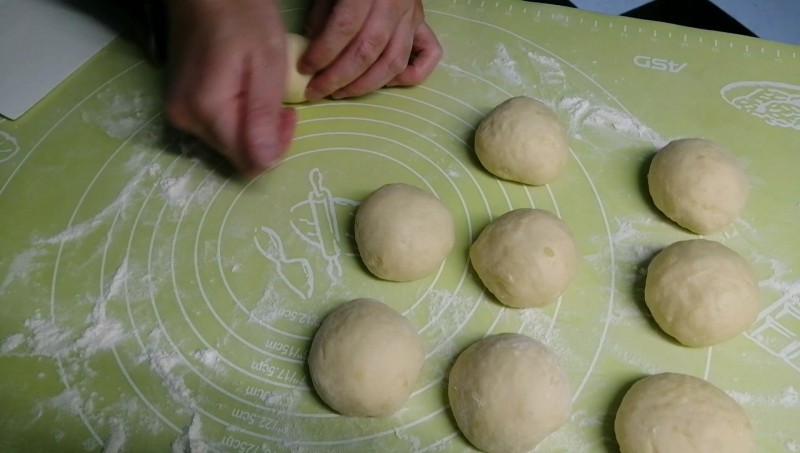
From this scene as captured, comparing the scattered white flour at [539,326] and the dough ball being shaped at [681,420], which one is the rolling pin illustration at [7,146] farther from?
the dough ball being shaped at [681,420]

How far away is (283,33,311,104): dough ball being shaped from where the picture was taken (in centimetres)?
154

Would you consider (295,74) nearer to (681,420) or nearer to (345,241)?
(345,241)

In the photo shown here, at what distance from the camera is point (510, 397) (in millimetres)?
1152

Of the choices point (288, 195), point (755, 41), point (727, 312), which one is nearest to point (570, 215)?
point (727, 312)

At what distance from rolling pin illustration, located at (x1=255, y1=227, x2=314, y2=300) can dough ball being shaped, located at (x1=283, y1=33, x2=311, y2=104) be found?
0.36m

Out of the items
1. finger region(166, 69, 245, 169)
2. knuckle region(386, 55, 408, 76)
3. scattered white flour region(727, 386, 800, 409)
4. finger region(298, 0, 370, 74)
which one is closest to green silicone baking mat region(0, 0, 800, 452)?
scattered white flour region(727, 386, 800, 409)

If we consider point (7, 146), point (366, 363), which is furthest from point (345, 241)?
point (7, 146)

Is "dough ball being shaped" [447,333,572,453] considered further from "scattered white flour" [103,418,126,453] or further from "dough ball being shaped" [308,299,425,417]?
"scattered white flour" [103,418,126,453]

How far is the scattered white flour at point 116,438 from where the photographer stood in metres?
1.19

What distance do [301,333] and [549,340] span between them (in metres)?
0.54

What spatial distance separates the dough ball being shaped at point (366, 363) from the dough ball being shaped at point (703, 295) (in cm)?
52

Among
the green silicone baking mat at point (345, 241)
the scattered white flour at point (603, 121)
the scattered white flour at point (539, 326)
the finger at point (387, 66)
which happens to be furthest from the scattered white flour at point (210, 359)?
the scattered white flour at point (603, 121)

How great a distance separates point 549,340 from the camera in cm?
134

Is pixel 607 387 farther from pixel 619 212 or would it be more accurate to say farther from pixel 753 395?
pixel 619 212
